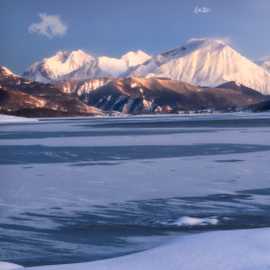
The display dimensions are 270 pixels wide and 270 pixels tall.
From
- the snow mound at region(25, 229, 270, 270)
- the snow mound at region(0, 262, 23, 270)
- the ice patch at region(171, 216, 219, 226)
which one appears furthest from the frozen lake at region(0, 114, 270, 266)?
the snow mound at region(25, 229, 270, 270)

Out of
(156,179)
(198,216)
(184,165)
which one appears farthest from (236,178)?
(198,216)

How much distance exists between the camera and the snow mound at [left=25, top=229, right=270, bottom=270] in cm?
862

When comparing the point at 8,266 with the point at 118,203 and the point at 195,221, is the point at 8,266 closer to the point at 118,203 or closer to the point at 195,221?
the point at 195,221

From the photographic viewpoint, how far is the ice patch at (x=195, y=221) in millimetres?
12727

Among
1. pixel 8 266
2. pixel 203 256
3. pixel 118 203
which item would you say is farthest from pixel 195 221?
pixel 8 266

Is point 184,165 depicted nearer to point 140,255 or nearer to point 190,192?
point 190,192

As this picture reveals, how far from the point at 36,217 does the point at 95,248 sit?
11.2 ft

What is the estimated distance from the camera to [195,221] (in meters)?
13.0

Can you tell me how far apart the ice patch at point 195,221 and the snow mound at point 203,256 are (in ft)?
6.54

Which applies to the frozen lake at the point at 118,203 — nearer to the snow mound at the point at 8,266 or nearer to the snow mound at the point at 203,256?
the snow mound at the point at 8,266

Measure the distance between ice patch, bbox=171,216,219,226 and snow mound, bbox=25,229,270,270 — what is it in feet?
6.54

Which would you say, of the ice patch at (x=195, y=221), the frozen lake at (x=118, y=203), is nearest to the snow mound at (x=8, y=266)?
the frozen lake at (x=118, y=203)

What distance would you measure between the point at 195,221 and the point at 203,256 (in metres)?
3.86

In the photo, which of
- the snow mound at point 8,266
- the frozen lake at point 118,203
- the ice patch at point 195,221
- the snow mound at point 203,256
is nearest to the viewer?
the snow mound at point 203,256
